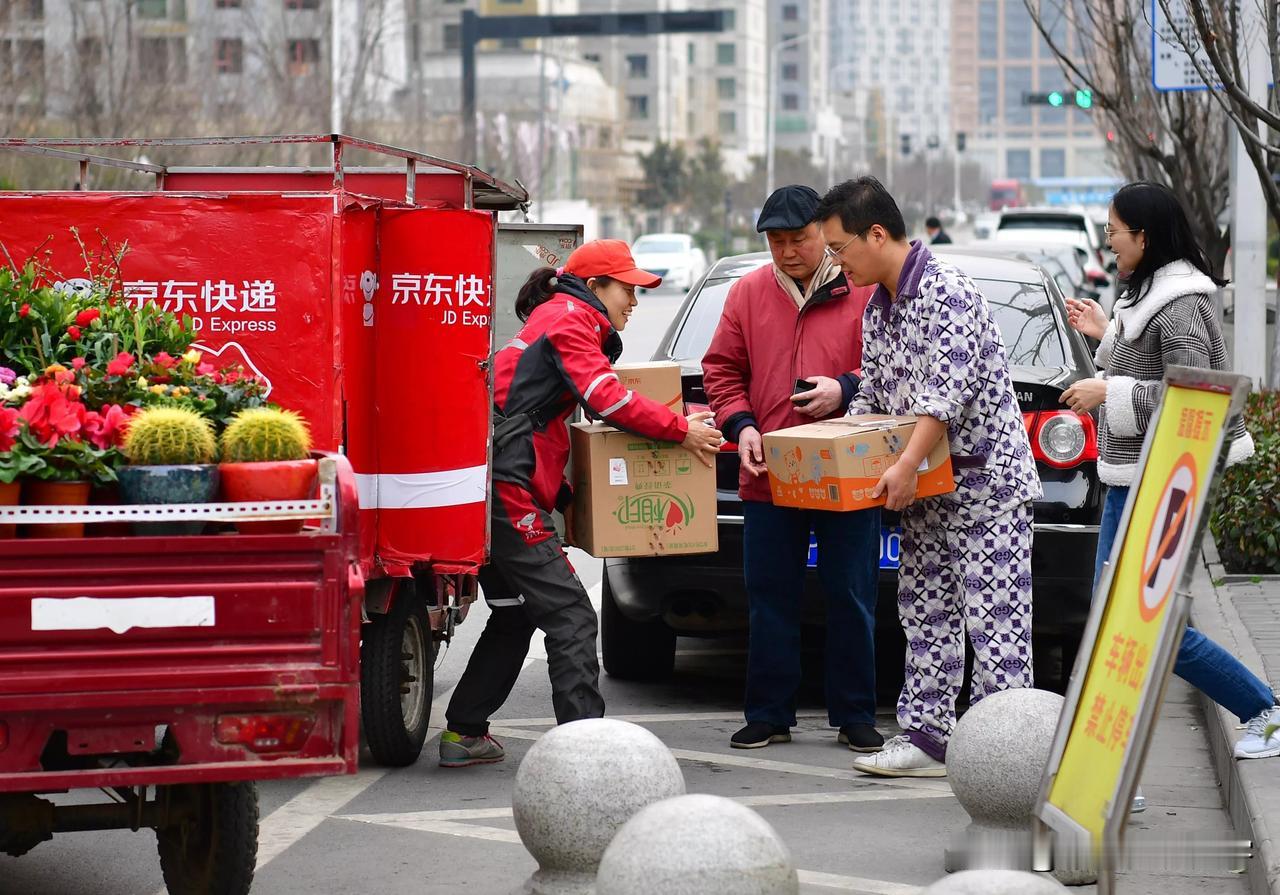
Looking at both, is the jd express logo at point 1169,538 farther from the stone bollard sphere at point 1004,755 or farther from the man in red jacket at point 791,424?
the man in red jacket at point 791,424

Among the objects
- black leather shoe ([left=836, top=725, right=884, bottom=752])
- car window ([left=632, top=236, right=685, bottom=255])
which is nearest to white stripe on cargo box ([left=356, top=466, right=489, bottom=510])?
black leather shoe ([left=836, top=725, right=884, bottom=752])

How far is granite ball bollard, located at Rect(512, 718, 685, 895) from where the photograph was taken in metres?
4.75

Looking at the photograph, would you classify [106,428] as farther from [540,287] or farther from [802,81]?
[802,81]

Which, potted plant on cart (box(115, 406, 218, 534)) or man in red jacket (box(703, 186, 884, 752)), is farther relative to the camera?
man in red jacket (box(703, 186, 884, 752))

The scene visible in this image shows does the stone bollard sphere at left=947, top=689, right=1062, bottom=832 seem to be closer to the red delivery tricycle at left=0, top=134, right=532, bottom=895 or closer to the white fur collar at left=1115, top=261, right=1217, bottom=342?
the white fur collar at left=1115, top=261, right=1217, bottom=342

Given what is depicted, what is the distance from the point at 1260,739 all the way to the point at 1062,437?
1464mm

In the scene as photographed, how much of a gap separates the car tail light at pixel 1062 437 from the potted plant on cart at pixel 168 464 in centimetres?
333

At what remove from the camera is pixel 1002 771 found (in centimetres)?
509

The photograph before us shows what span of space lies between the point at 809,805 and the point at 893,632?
1.41 metres

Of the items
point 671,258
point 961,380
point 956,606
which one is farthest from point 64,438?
point 671,258

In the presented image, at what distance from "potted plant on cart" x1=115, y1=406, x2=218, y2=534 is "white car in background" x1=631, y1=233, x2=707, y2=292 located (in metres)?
47.0

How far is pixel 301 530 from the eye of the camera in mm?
4582

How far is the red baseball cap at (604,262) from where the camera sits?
6350 mm

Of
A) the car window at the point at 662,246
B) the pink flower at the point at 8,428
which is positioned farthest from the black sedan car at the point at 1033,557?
the car window at the point at 662,246
